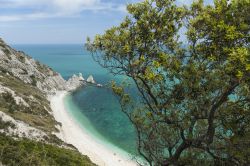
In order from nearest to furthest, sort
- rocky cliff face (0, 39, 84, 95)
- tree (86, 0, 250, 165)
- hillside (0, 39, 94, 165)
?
tree (86, 0, 250, 165) → hillside (0, 39, 94, 165) → rocky cliff face (0, 39, 84, 95)

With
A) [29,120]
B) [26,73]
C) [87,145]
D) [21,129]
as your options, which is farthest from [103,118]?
[26,73]

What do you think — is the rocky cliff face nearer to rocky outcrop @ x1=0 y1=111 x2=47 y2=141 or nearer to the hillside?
the hillside

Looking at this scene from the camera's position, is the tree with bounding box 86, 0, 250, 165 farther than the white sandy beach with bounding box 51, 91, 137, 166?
No

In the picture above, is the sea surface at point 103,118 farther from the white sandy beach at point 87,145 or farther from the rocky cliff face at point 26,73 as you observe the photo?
the rocky cliff face at point 26,73

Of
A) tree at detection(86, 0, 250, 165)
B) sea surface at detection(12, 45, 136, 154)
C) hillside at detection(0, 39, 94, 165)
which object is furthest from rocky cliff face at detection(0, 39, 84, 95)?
tree at detection(86, 0, 250, 165)

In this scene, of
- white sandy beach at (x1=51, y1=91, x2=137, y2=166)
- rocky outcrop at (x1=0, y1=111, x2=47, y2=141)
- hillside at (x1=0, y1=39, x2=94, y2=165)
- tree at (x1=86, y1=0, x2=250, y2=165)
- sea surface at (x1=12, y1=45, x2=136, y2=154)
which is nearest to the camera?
tree at (x1=86, y1=0, x2=250, y2=165)

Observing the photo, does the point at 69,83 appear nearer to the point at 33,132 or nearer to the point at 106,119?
the point at 106,119
